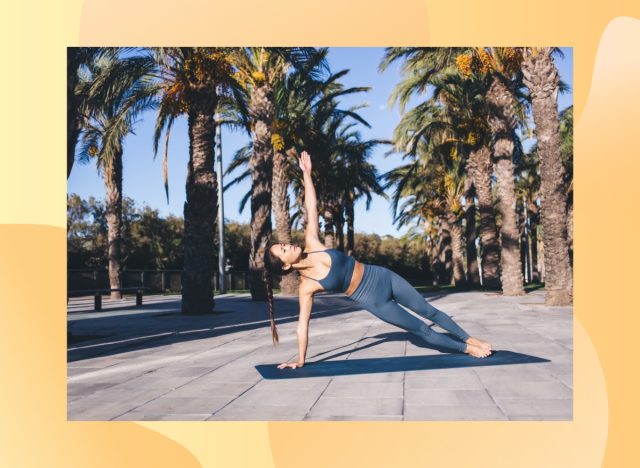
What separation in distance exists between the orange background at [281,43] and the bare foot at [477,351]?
35.3 inches

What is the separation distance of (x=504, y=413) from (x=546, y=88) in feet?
30.2

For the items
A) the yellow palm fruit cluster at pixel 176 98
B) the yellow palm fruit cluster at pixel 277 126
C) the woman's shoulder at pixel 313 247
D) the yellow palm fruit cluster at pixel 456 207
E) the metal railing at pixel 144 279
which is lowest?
the metal railing at pixel 144 279

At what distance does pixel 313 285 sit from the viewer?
554 centimetres

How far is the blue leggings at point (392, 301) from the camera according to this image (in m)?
5.57

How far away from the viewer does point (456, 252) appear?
26.0 m

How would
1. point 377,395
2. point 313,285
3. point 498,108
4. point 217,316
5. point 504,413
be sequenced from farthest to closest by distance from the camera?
point 498,108
point 217,316
point 313,285
point 377,395
point 504,413

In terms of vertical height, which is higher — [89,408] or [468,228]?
[468,228]

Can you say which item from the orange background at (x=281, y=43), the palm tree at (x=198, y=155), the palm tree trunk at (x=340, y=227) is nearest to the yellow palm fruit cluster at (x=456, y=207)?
the palm tree trunk at (x=340, y=227)

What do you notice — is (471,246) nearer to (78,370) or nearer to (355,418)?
(78,370)

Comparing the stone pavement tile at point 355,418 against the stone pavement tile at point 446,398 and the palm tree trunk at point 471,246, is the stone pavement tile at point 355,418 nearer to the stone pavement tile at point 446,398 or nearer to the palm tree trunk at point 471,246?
the stone pavement tile at point 446,398

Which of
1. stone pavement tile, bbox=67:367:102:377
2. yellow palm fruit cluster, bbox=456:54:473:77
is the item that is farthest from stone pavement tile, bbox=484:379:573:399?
yellow palm fruit cluster, bbox=456:54:473:77
